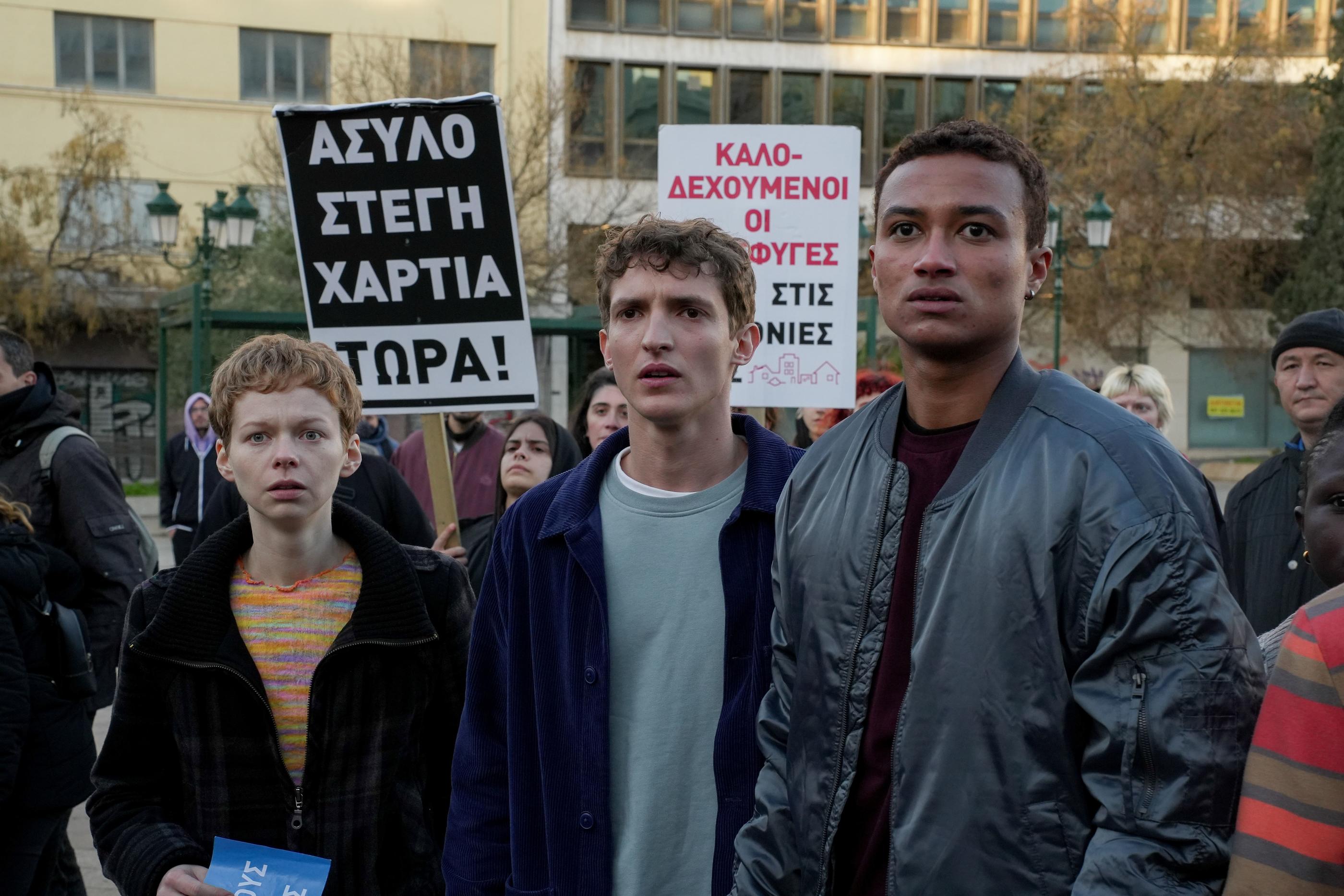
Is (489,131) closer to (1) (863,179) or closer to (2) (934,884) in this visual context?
(2) (934,884)

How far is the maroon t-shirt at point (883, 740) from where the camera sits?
2.07 meters

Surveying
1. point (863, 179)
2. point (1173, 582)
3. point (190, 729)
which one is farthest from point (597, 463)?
point (863, 179)

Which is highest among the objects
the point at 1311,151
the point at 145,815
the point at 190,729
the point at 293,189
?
the point at 1311,151

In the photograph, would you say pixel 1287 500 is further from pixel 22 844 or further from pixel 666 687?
pixel 22 844

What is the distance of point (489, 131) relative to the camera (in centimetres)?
434

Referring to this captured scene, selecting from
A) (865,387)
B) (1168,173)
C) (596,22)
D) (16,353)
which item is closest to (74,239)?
(596,22)

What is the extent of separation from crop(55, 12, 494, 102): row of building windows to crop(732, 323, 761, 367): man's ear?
94.0 ft

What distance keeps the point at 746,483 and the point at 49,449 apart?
3.05 meters

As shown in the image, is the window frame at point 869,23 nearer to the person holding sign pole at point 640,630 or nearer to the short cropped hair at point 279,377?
the short cropped hair at point 279,377

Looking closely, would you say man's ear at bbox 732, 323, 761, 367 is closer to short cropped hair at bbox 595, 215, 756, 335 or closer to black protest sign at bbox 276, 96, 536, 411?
short cropped hair at bbox 595, 215, 756, 335

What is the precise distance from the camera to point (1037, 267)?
2.31 meters

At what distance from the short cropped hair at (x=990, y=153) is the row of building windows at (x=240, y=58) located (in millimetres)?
29395

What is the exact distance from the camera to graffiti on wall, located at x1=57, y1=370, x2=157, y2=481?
31203 millimetres

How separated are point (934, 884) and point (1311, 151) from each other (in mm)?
32520
